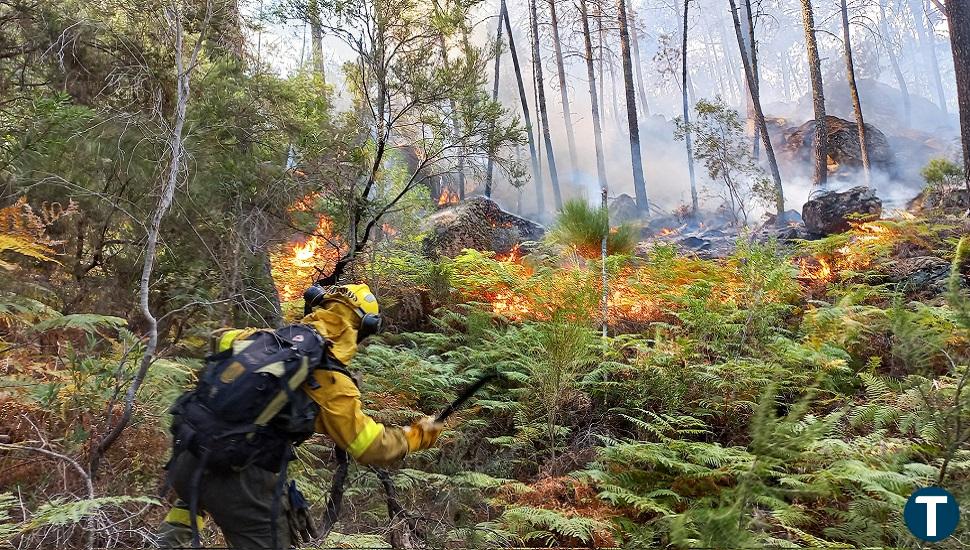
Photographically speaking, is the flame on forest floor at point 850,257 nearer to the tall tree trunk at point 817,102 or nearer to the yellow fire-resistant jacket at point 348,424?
the yellow fire-resistant jacket at point 348,424

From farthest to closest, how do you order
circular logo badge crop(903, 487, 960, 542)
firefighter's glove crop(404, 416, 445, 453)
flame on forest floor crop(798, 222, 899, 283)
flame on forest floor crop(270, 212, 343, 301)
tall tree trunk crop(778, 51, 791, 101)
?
1. tall tree trunk crop(778, 51, 791, 101)
2. flame on forest floor crop(270, 212, 343, 301)
3. flame on forest floor crop(798, 222, 899, 283)
4. firefighter's glove crop(404, 416, 445, 453)
5. circular logo badge crop(903, 487, 960, 542)

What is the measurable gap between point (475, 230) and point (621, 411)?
24.2 ft

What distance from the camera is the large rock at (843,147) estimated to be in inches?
958

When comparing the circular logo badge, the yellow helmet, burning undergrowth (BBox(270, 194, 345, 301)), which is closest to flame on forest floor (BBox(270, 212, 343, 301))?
burning undergrowth (BBox(270, 194, 345, 301))

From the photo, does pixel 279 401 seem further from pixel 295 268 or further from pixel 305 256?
pixel 305 256

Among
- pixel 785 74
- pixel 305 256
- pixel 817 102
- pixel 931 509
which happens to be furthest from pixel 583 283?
pixel 785 74

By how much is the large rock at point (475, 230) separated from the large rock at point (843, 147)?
16238 millimetres

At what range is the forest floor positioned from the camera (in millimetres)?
3094

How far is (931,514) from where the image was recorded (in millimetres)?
2824

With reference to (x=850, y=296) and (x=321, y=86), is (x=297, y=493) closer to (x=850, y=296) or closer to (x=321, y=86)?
(x=850, y=296)

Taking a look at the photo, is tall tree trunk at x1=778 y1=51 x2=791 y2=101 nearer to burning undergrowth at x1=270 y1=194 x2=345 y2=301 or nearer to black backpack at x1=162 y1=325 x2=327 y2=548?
burning undergrowth at x1=270 y1=194 x2=345 y2=301

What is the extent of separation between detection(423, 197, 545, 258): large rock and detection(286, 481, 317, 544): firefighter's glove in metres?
7.84

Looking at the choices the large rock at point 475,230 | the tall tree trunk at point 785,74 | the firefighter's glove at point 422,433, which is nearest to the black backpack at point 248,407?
the firefighter's glove at point 422,433

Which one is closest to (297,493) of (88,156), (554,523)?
(554,523)
